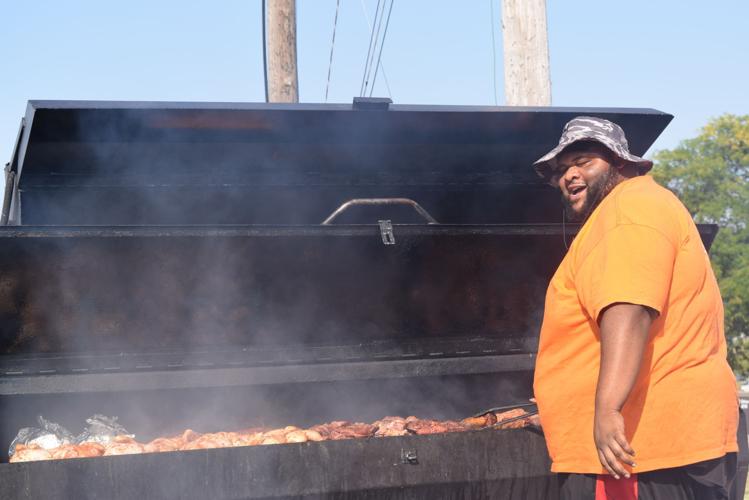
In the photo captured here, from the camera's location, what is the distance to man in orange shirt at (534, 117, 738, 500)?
2143mm

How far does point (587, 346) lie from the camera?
92.2 inches

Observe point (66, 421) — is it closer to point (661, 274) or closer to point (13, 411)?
point (13, 411)

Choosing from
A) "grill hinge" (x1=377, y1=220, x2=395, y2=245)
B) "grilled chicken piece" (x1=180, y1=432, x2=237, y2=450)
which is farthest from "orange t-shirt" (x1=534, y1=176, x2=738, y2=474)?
"grilled chicken piece" (x1=180, y1=432, x2=237, y2=450)

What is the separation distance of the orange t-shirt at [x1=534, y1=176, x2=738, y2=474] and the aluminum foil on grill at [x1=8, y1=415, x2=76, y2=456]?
2257 mm

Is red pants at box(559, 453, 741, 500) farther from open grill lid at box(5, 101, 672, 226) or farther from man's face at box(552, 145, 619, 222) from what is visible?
open grill lid at box(5, 101, 672, 226)

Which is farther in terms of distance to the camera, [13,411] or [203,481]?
[13,411]

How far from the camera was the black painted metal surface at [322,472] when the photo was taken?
2.60 m

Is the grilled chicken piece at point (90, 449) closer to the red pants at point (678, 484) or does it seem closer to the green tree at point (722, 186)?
the red pants at point (678, 484)

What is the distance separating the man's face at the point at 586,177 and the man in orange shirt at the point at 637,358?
0.02m

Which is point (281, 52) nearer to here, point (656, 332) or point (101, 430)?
point (101, 430)

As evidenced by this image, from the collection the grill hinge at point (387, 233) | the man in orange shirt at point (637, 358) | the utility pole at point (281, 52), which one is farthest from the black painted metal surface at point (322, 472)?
the utility pole at point (281, 52)

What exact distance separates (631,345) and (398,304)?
1.84 metres

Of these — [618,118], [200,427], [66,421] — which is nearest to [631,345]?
[618,118]

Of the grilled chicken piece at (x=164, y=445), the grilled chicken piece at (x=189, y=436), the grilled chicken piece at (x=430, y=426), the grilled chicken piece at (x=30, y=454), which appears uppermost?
the grilled chicken piece at (x=430, y=426)
